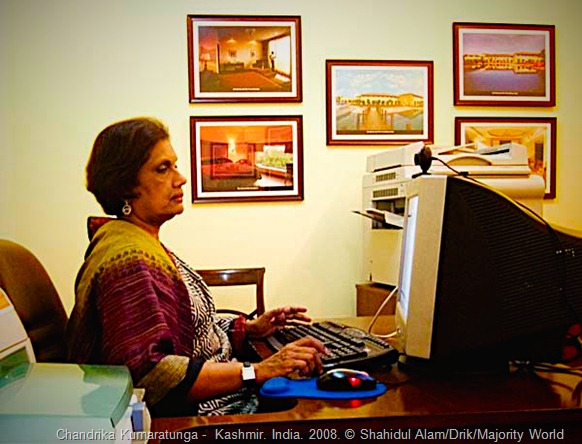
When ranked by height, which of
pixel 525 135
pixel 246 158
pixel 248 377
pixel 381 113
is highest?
pixel 381 113

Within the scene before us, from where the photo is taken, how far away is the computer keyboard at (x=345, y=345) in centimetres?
135

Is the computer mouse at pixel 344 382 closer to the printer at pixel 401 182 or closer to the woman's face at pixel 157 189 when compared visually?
the woman's face at pixel 157 189

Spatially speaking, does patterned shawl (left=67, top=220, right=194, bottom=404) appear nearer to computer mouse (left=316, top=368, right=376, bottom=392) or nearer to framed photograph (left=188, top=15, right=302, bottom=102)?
computer mouse (left=316, top=368, right=376, bottom=392)

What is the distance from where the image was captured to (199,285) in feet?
5.60

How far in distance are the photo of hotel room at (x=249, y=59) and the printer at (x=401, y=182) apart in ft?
2.27

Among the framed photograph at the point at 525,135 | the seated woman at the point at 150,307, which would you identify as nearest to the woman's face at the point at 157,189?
the seated woman at the point at 150,307

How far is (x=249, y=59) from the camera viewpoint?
3.46 meters

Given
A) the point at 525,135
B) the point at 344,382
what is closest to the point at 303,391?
the point at 344,382

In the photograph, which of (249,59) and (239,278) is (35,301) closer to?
(239,278)

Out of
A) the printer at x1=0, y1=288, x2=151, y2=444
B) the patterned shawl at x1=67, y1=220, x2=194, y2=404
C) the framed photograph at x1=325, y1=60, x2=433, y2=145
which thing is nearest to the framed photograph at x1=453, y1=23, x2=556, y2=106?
the framed photograph at x1=325, y1=60, x2=433, y2=145

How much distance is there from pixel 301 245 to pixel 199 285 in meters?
1.80

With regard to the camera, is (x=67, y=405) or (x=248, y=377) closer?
(x=67, y=405)

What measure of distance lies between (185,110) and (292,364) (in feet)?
7.80

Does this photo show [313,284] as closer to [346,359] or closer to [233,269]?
[233,269]
